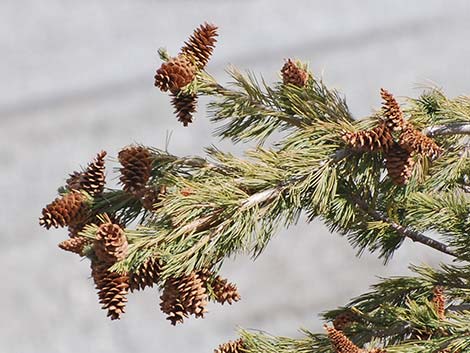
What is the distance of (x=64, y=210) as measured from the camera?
45 cm

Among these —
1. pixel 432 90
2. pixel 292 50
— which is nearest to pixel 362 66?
pixel 292 50

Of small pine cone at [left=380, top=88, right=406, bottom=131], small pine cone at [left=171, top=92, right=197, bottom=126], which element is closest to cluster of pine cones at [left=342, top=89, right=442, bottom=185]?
small pine cone at [left=380, top=88, right=406, bottom=131]

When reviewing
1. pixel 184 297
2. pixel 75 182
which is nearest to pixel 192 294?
pixel 184 297

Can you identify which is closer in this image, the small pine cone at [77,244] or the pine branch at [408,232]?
the small pine cone at [77,244]

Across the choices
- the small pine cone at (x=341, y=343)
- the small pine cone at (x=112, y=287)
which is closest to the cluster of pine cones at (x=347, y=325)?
the small pine cone at (x=341, y=343)

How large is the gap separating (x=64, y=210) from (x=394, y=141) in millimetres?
189

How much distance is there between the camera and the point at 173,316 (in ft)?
1.40

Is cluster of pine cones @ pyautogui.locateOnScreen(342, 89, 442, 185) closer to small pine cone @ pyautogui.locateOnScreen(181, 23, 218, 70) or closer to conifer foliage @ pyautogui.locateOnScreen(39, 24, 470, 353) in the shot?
conifer foliage @ pyautogui.locateOnScreen(39, 24, 470, 353)

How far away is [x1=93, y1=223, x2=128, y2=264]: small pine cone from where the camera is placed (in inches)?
15.7

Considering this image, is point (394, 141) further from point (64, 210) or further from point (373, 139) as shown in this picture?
point (64, 210)

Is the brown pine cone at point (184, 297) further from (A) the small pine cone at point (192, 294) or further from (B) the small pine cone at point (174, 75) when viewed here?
(B) the small pine cone at point (174, 75)

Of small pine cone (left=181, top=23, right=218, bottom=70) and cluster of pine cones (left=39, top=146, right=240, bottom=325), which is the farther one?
small pine cone (left=181, top=23, right=218, bottom=70)

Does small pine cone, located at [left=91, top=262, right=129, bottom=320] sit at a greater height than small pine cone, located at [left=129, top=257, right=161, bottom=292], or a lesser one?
lesser

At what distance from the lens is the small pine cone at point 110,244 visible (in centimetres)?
40
